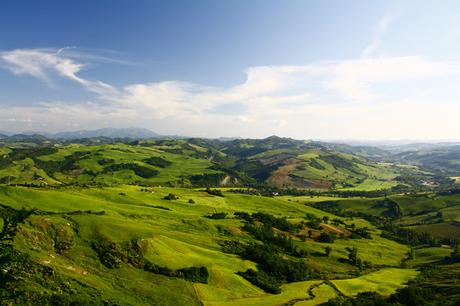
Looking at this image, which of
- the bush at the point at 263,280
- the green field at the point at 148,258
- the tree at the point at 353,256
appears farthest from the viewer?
the tree at the point at 353,256

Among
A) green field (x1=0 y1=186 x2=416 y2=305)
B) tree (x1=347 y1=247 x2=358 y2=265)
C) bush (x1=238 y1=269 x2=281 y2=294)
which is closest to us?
green field (x1=0 y1=186 x2=416 y2=305)

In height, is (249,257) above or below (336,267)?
above

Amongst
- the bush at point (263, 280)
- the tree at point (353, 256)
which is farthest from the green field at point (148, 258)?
the tree at point (353, 256)

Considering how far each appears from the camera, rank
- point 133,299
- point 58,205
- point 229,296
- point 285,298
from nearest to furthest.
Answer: point 133,299 < point 229,296 < point 285,298 < point 58,205

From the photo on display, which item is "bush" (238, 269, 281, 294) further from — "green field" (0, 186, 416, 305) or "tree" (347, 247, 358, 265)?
"tree" (347, 247, 358, 265)

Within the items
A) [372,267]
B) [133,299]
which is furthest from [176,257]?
[372,267]

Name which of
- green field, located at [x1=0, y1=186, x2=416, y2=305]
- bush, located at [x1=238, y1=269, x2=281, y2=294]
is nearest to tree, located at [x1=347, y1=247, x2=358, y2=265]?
green field, located at [x1=0, y1=186, x2=416, y2=305]

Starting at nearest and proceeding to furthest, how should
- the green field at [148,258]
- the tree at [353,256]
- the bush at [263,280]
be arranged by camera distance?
the green field at [148,258] → the bush at [263,280] → the tree at [353,256]

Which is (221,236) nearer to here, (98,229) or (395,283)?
(98,229)

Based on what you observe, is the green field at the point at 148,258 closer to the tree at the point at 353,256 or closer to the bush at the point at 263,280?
the bush at the point at 263,280

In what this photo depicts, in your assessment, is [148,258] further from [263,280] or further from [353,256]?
[353,256]

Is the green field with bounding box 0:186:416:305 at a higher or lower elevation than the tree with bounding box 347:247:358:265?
higher
